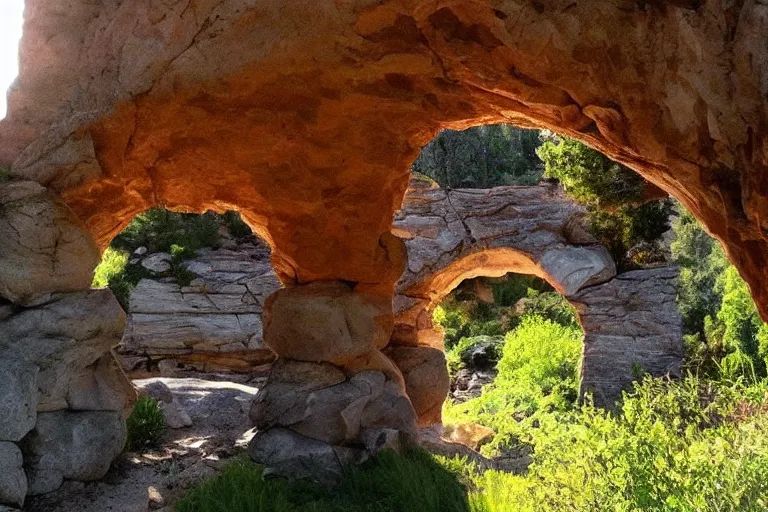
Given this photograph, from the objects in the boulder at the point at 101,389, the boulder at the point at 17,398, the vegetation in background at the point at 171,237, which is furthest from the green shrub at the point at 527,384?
the vegetation in background at the point at 171,237

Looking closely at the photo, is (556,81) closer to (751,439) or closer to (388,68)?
(388,68)

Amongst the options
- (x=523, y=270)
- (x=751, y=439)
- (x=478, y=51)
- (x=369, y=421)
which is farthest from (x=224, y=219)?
(x=751, y=439)

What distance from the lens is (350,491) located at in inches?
227

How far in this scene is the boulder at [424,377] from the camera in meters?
8.73

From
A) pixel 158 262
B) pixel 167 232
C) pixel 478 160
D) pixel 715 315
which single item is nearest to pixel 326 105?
pixel 715 315

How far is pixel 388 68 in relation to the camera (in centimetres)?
544

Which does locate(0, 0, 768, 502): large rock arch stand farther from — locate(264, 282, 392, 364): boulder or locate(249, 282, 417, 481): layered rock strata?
locate(249, 282, 417, 481): layered rock strata

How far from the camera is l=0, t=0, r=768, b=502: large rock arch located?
4.07 meters

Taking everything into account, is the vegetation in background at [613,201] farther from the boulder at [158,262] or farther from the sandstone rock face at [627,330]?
the boulder at [158,262]

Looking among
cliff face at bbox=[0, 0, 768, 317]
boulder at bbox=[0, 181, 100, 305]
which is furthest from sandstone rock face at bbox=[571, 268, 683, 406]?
boulder at bbox=[0, 181, 100, 305]

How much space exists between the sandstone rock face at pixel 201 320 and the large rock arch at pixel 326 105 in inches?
238

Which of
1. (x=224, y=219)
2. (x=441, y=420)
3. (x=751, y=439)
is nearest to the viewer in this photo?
(x=751, y=439)

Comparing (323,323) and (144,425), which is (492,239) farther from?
(144,425)

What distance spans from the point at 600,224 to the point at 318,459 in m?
6.63
